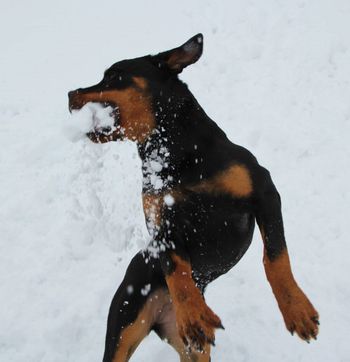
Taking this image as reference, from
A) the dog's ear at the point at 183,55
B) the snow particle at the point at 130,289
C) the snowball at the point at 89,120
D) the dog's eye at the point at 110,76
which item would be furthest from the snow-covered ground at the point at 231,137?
the snow particle at the point at 130,289

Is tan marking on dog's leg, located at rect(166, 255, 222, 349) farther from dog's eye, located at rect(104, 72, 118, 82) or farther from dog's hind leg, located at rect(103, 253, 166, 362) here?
dog's eye, located at rect(104, 72, 118, 82)

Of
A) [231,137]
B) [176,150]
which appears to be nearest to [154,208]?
[176,150]

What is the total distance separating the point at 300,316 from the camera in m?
2.80

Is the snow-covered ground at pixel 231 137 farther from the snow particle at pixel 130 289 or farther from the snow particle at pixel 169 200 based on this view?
the snow particle at pixel 130 289

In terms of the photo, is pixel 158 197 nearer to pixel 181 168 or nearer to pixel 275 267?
pixel 181 168

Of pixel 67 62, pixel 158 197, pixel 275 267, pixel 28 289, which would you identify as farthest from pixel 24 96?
pixel 275 267

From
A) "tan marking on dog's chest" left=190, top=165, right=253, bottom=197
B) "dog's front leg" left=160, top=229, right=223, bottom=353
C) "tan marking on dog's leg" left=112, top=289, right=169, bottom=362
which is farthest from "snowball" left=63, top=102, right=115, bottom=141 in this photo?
"tan marking on dog's leg" left=112, top=289, right=169, bottom=362

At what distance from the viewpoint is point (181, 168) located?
10.7ft

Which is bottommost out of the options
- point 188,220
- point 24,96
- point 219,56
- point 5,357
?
point 5,357

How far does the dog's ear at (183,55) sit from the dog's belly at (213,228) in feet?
3.11

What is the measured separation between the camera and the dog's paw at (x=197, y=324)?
2.68m

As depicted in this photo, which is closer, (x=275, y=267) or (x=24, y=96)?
(x=275, y=267)

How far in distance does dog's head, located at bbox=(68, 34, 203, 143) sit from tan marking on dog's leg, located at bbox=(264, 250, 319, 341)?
45.1 inches

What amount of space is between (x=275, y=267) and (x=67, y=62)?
316 inches
